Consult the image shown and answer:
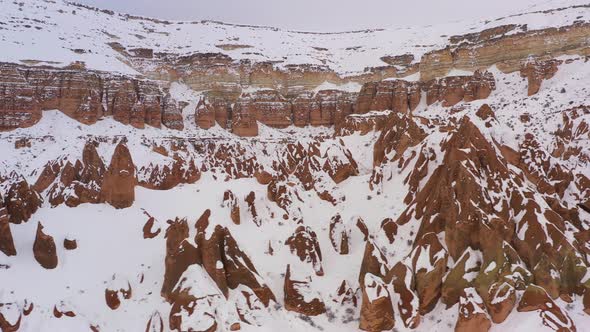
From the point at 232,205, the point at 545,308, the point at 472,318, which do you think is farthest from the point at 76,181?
the point at 545,308

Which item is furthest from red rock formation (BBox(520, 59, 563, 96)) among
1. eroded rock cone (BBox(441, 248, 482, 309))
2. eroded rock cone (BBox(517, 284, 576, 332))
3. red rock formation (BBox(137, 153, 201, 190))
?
eroded rock cone (BBox(517, 284, 576, 332))

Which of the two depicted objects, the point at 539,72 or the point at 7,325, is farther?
the point at 539,72

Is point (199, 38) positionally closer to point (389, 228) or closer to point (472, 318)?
point (389, 228)

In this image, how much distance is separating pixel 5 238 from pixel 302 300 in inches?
452

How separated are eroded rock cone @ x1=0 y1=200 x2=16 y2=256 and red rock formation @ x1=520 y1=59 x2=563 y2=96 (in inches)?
3025

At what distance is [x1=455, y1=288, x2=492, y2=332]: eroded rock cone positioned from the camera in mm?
14531

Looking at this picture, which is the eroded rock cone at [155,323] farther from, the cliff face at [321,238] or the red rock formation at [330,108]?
the red rock formation at [330,108]

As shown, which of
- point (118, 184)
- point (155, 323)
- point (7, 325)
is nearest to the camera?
point (7, 325)

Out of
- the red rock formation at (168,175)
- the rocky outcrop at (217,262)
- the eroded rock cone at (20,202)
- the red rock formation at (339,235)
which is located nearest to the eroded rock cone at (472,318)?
the red rock formation at (339,235)

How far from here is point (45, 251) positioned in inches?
671

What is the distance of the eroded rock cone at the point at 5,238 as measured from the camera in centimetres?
1666

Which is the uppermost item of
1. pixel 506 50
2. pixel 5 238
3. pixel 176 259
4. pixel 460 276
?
pixel 506 50

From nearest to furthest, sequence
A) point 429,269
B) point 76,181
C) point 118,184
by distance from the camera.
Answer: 1. point 429,269
2. point 118,184
3. point 76,181

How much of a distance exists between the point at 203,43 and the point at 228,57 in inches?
675
